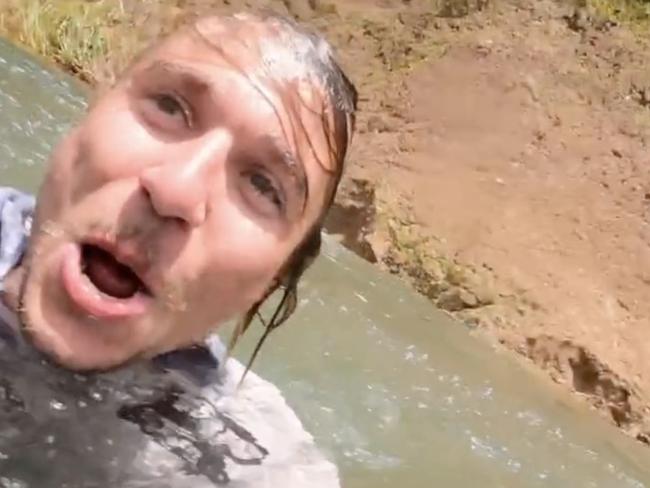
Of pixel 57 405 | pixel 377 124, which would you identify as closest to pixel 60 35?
pixel 377 124

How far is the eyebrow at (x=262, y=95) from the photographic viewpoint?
3.03ft

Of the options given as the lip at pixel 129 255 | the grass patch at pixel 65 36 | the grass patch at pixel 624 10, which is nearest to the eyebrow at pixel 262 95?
the lip at pixel 129 255

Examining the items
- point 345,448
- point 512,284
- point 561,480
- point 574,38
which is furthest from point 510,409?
point 574,38

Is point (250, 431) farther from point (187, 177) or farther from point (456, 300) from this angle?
point (456, 300)

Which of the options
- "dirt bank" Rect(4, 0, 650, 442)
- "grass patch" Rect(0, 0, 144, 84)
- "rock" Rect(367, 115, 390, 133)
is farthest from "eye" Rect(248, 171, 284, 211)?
"rock" Rect(367, 115, 390, 133)

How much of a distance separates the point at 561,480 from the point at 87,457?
2.84 ft

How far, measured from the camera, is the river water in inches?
64.2

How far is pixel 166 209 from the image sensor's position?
84 cm

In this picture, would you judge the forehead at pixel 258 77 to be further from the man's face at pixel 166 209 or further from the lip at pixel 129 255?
the lip at pixel 129 255

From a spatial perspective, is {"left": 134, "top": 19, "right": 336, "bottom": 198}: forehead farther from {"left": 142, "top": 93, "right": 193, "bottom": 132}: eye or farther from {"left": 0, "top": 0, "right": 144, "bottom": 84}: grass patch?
{"left": 0, "top": 0, "right": 144, "bottom": 84}: grass patch

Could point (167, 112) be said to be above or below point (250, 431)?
above

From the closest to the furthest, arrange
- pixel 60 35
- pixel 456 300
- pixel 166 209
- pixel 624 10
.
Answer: pixel 166 209 → pixel 456 300 → pixel 60 35 → pixel 624 10

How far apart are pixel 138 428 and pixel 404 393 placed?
0.78 meters

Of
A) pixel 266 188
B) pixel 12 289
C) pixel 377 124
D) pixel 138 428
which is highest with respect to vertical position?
pixel 266 188
